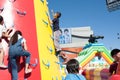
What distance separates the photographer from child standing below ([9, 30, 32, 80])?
804cm

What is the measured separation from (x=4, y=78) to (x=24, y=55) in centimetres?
69

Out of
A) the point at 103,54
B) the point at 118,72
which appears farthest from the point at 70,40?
the point at 118,72

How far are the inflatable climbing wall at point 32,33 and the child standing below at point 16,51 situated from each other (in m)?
0.16

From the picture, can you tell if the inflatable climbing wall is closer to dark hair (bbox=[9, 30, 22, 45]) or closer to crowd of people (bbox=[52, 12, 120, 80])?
dark hair (bbox=[9, 30, 22, 45])

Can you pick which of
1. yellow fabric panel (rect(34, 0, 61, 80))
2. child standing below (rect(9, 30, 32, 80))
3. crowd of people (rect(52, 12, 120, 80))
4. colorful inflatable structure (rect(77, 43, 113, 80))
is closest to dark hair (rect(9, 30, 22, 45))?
child standing below (rect(9, 30, 32, 80))

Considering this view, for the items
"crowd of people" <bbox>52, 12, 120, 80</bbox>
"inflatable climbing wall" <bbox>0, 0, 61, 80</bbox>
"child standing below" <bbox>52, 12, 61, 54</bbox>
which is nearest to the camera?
"crowd of people" <bbox>52, 12, 120, 80</bbox>

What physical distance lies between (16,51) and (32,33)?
0.72m

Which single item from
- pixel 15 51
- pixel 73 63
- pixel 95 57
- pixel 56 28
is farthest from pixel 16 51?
pixel 95 57

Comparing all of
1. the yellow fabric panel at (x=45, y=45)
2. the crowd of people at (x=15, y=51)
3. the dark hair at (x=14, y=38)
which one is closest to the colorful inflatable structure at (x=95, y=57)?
the yellow fabric panel at (x=45, y=45)

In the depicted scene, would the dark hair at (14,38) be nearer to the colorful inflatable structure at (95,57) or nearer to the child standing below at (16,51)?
the child standing below at (16,51)

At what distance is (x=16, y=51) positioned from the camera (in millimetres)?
8055

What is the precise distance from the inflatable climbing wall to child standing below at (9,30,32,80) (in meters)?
→ 0.16

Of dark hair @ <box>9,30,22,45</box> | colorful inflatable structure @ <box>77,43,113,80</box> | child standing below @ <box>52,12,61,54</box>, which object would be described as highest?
child standing below @ <box>52,12,61,54</box>

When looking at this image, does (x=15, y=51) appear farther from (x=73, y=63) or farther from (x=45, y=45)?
(x=73, y=63)
